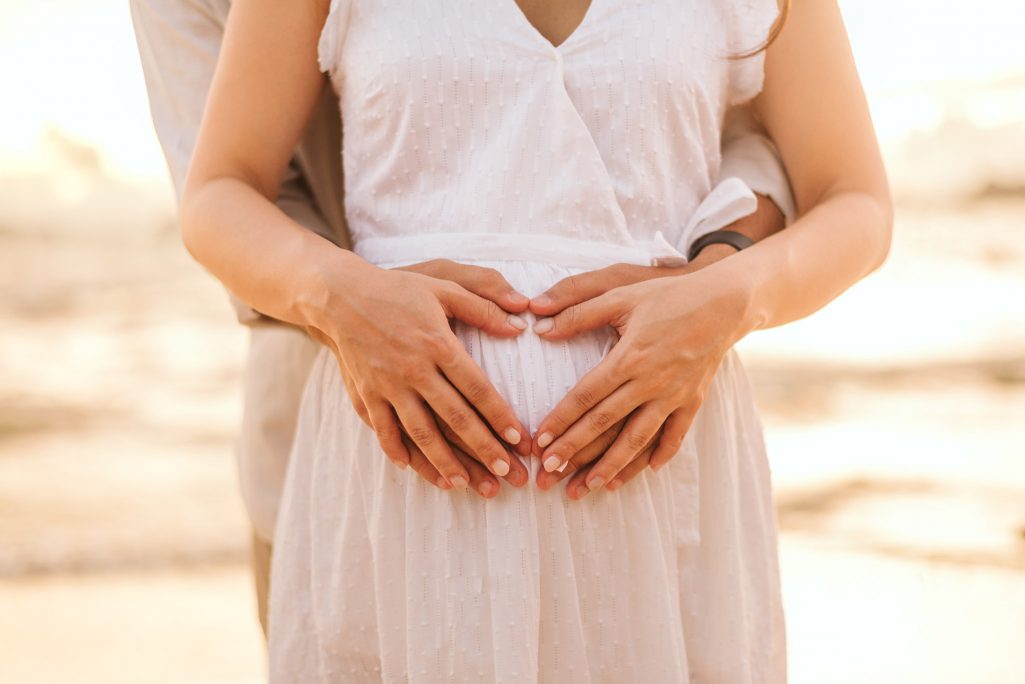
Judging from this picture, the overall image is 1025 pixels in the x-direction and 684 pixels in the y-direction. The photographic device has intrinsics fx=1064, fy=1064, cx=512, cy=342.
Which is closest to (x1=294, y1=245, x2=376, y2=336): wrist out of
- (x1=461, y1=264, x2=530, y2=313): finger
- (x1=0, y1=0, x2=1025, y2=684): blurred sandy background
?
(x1=461, y1=264, x2=530, y2=313): finger

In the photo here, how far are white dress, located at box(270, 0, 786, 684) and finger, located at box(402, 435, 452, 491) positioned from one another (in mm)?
25

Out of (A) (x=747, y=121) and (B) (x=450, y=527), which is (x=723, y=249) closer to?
(A) (x=747, y=121)

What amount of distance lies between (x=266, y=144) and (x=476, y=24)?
295 mm


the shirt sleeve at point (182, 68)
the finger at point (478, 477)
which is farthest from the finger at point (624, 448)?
the shirt sleeve at point (182, 68)

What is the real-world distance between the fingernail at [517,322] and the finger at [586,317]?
0.06ft

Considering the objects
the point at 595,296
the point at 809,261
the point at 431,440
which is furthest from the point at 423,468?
the point at 809,261

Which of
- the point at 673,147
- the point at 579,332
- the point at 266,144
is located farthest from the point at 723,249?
the point at 266,144

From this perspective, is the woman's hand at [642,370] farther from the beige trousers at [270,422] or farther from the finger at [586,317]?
the beige trousers at [270,422]

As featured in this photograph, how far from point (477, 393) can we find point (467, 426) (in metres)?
0.04

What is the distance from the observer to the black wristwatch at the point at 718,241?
1.30 meters

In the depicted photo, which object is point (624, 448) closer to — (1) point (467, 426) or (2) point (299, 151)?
(1) point (467, 426)

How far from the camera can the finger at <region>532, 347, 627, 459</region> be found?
1107mm

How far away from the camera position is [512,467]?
3.64 feet

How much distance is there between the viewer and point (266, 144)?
1.29m
